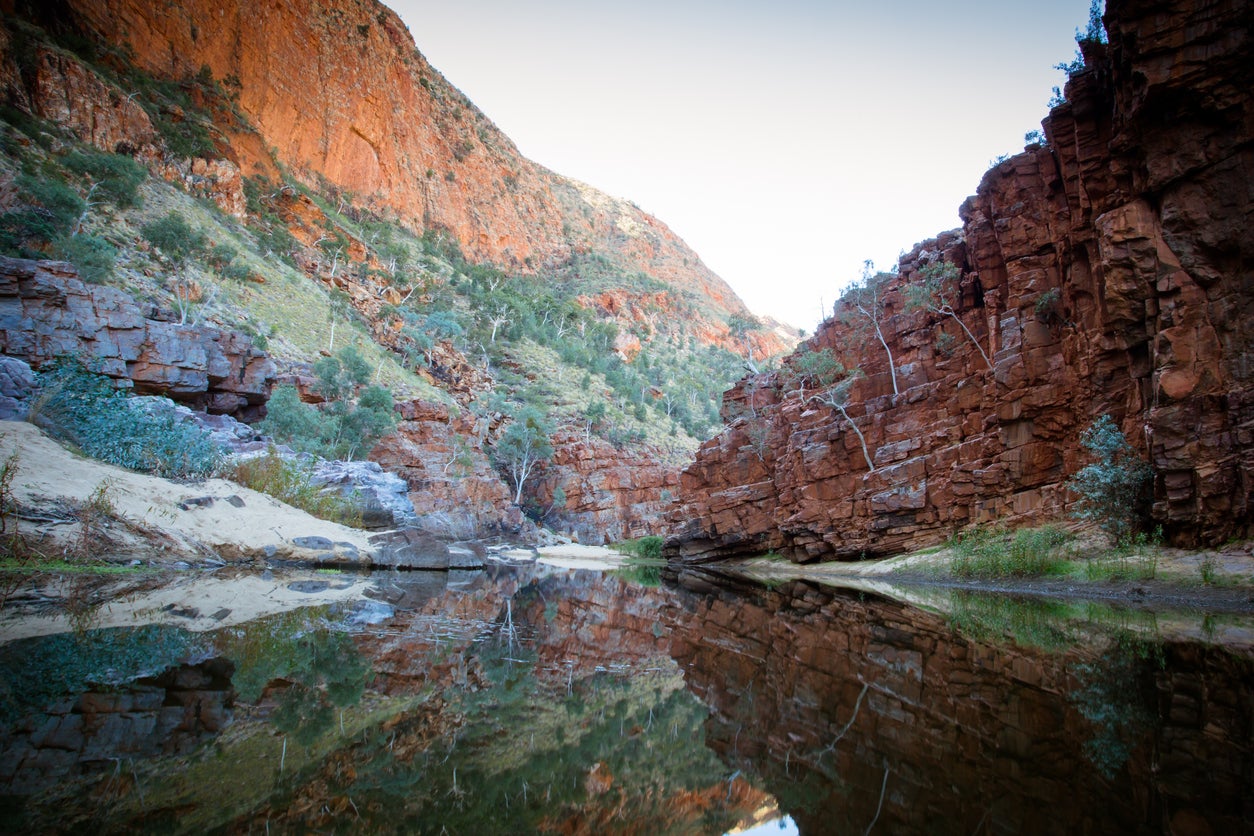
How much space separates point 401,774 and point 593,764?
115 cm

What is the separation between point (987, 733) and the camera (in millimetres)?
4191

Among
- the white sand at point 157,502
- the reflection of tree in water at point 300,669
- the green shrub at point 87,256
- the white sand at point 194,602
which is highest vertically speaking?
the green shrub at point 87,256

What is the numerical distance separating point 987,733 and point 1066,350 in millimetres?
22613

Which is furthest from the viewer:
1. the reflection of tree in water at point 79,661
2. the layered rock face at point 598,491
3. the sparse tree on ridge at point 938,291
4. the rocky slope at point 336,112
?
the layered rock face at point 598,491

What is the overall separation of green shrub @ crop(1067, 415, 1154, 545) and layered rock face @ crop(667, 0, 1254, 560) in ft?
2.07

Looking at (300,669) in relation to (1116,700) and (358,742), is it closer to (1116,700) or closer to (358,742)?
(358,742)

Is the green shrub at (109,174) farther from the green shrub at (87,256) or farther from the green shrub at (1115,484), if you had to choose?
the green shrub at (1115,484)

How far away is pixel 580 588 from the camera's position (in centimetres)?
1825

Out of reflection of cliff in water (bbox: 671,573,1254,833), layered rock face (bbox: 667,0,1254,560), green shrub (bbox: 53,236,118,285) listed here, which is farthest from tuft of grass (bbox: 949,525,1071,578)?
green shrub (bbox: 53,236,118,285)

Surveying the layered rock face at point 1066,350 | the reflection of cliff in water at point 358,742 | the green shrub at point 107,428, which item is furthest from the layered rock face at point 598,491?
the reflection of cliff in water at point 358,742

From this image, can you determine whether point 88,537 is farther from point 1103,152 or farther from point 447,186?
point 447,186

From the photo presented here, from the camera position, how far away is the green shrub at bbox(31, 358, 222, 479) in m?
14.8

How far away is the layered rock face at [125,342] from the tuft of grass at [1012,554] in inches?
1096

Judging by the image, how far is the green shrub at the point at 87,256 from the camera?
90.1 feet
